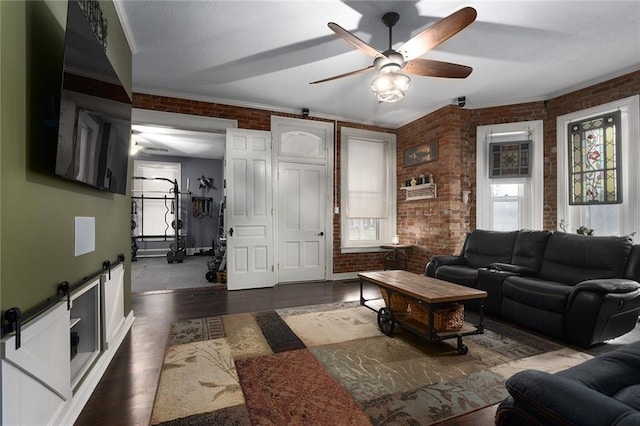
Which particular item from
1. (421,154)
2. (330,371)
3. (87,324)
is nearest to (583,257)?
(421,154)

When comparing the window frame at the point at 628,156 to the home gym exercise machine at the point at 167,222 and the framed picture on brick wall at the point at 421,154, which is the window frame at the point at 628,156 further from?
the home gym exercise machine at the point at 167,222

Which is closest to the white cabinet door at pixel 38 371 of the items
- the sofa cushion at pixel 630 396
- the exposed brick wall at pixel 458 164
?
the sofa cushion at pixel 630 396

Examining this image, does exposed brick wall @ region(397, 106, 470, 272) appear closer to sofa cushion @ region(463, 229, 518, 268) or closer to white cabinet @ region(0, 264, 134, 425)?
sofa cushion @ region(463, 229, 518, 268)

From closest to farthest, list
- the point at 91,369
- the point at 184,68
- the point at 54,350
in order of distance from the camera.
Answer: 1. the point at 54,350
2. the point at 91,369
3. the point at 184,68

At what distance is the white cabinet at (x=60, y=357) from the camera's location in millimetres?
1207

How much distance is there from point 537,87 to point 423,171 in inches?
76.7

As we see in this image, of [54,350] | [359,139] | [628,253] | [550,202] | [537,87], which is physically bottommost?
[54,350]

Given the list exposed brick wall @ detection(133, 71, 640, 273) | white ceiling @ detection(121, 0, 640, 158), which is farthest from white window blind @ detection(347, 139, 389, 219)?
white ceiling @ detection(121, 0, 640, 158)

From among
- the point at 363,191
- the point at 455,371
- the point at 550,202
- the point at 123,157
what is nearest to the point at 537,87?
the point at 550,202

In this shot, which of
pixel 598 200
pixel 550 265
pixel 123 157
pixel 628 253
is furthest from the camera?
pixel 598 200

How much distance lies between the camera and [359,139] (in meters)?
5.68

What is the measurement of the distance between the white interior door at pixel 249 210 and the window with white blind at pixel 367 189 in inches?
57.0

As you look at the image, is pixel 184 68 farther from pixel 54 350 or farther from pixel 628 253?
pixel 628 253

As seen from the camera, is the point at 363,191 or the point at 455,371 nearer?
the point at 455,371
